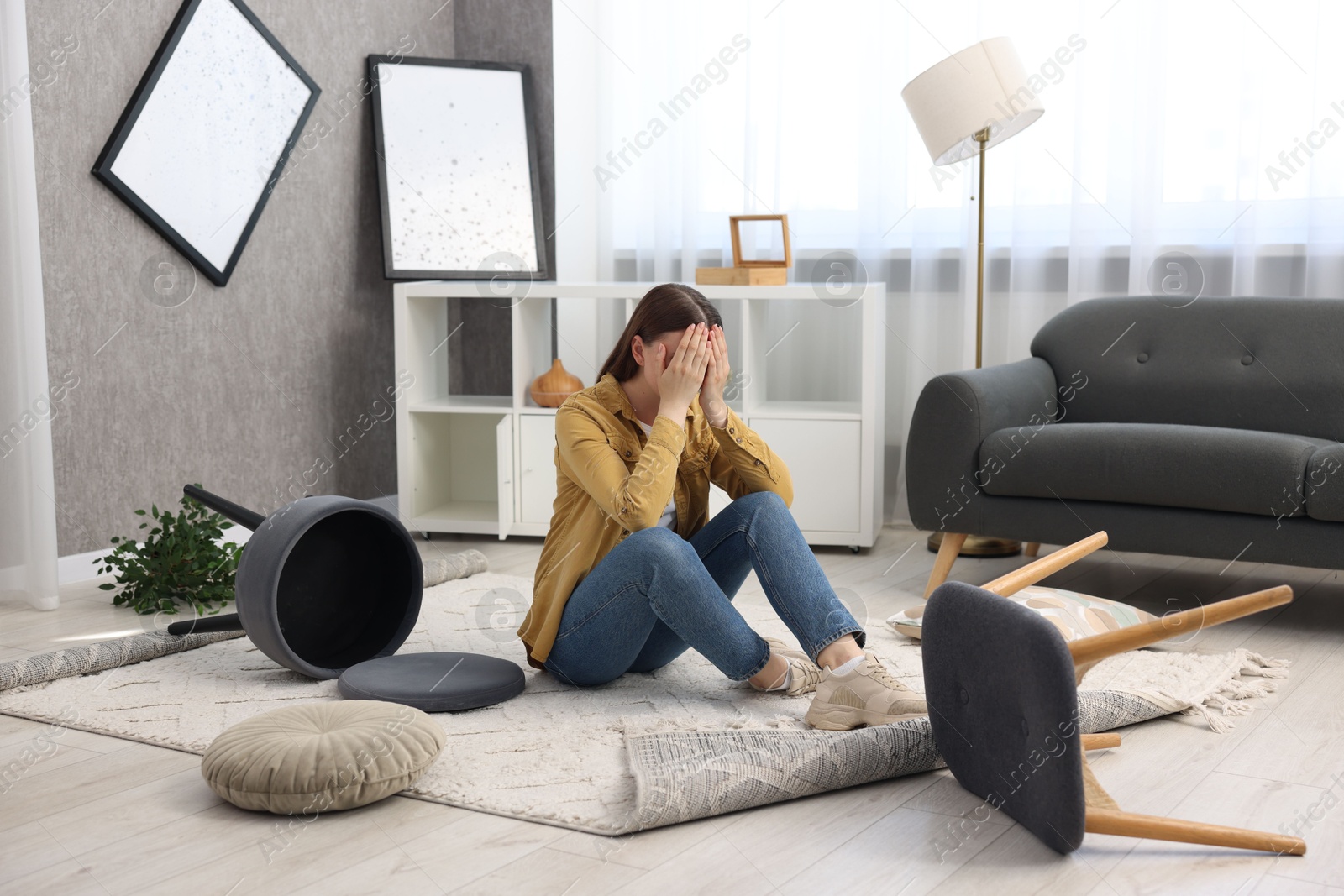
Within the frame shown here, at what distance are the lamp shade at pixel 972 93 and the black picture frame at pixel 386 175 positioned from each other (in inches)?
56.0

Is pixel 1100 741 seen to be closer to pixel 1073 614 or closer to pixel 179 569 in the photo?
pixel 1073 614

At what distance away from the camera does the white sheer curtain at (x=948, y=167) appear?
3443mm

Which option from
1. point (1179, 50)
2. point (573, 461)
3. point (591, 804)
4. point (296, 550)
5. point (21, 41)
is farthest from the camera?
point (1179, 50)

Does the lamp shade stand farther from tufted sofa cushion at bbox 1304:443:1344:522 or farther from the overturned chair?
the overturned chair

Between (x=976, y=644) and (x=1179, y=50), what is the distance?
261cm

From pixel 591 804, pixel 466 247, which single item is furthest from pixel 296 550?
pixel 466 247

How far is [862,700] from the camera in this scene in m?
1.94

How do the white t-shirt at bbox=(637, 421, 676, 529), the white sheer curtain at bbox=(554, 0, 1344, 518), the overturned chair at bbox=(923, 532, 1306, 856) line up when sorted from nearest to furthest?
the overturned chair at bbox=(923, 532, 1306, 856) < the white t-shirt at bbox=(637, 421, 676, 529) < the white sheer curtain at bbox=(554, 0, 1344, 518)

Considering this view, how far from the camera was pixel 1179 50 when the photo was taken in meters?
3.52

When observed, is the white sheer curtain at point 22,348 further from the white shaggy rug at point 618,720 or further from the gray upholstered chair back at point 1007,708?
the gray upholstered chair back at point 1007,708

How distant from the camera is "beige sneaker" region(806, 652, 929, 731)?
191cm

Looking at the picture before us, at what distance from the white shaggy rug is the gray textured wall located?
961 millimetres

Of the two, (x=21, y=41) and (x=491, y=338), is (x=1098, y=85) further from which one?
(x=21, y=41)

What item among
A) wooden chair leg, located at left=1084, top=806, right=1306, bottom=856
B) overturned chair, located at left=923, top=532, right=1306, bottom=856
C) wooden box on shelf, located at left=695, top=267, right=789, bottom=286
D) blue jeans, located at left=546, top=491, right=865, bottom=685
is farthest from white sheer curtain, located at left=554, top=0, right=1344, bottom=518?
wooden chair leg, located at left=1084, top=806, right=1306, bottom=856
